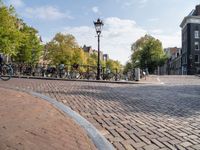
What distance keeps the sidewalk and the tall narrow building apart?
69.9 metres

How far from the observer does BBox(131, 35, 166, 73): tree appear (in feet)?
247

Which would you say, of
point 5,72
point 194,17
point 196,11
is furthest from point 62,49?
point 5,72

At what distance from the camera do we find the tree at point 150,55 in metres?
75.3

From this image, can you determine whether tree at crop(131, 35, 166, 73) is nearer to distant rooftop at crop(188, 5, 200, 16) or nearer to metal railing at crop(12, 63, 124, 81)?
distant rooftop at crop(188, 5, 200, 16)

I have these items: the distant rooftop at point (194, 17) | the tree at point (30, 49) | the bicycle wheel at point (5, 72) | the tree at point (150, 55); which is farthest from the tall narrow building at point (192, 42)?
the bicycle wheel at point (5, 72)

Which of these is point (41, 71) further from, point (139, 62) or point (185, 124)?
point (139, 62)

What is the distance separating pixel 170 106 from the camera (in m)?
9.49

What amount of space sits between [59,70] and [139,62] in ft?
176

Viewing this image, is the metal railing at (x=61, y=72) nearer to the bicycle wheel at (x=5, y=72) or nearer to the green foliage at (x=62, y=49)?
the bicycle wheel at (x=5, y=72)

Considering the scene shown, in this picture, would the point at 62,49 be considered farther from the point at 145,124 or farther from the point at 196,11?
the point at 145,124

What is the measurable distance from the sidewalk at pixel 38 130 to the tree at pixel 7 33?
3340 cm

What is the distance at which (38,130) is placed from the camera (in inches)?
201

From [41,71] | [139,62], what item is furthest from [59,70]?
[139,62]

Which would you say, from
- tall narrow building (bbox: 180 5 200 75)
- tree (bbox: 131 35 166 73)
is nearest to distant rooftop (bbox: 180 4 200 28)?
tall narrow building (bbox: 180 5 200 75)
